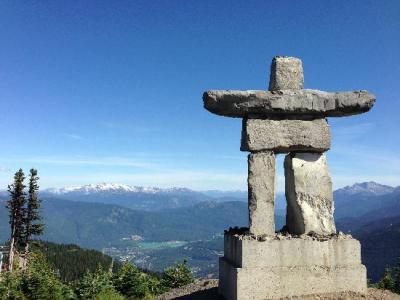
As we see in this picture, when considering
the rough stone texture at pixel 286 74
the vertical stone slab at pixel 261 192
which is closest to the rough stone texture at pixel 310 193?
the vertical stone slab at pixel 261 192

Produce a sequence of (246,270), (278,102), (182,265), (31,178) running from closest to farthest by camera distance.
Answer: (246,270), (278,102), (182,265), (31,178)

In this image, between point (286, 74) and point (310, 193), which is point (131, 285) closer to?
point (310, 193)

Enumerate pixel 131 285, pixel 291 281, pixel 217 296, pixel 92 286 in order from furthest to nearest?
pixel 131 285, pixel 92 286, pixel 217 296, pixel 291 281

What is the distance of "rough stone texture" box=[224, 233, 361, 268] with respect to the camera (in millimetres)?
11167

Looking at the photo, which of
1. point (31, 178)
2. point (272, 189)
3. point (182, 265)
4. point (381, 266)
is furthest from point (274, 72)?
point (381, 266)

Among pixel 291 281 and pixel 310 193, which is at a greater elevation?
pixel 310 193

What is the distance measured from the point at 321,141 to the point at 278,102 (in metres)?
1.72

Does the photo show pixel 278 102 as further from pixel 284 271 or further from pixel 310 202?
pixel 284 271

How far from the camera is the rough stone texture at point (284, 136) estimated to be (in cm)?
1205

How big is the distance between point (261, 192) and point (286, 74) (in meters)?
3.59

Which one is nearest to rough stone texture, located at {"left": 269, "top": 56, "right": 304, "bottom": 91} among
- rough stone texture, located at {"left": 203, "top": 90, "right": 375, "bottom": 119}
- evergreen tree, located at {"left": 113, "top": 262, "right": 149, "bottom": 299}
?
rough stone texture, located at {"left": 203, "top": 90, "right": 375, "bottom": 119}

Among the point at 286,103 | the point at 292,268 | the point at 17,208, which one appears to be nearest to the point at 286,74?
the point at 286,103

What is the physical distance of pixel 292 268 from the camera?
11281 mm

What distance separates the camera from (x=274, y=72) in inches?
498
